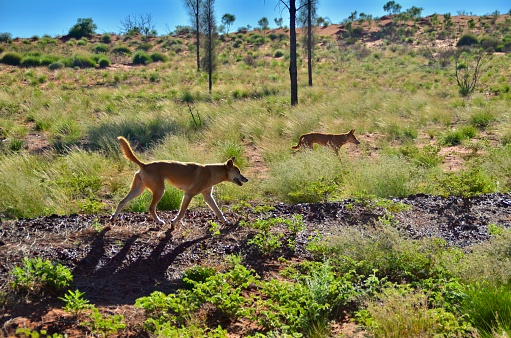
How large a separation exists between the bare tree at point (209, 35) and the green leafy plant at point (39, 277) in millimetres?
22958

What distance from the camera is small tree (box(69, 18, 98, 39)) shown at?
6394cm

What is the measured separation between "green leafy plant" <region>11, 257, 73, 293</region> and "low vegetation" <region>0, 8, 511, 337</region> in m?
0.01

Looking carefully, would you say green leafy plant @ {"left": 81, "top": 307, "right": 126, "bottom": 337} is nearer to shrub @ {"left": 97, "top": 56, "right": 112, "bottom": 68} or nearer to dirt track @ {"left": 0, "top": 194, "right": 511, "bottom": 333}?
dirt track @ {"left": 0, "top": 194, "right": 511, "bottom": 333}

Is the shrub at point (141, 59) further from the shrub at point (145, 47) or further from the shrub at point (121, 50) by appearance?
the shrub at point (145, 47)

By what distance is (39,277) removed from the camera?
4555 millimetres

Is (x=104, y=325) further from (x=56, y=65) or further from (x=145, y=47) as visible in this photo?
(x=145, y=47)

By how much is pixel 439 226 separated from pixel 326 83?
25.1 metres

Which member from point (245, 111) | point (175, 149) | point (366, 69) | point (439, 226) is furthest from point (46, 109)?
point (366, 69)

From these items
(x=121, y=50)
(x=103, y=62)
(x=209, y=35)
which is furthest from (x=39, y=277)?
(x=121, y=50)

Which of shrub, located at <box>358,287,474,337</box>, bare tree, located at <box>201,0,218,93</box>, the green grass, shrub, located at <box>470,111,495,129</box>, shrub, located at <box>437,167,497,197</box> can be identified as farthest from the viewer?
bare tree, located at <box>201,0,218,93</box>

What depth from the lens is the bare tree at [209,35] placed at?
26950 mm

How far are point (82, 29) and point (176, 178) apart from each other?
64543 mm

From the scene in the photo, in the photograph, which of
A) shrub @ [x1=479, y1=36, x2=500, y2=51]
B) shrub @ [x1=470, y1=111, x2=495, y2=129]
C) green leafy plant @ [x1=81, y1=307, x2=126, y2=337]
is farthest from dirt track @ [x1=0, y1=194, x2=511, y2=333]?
shrub @ [x1=479, y1=36, x2=500, y2=51]

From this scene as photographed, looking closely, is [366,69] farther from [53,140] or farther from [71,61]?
[53,140]
